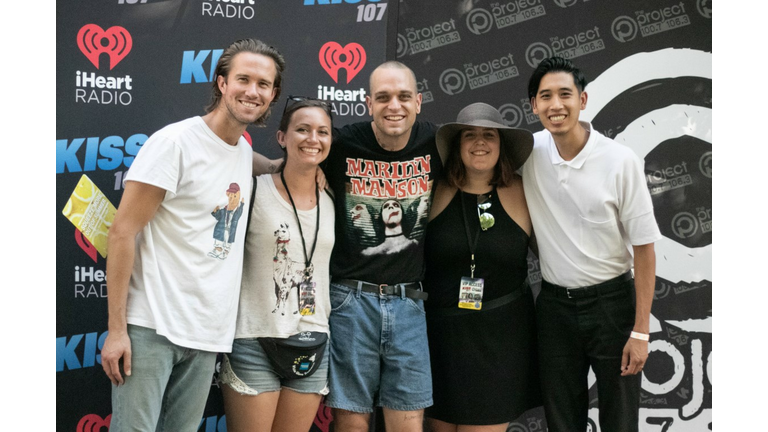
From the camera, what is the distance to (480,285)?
281 cm

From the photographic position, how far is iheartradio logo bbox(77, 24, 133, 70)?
11.0 feet

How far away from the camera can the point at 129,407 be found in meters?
2.28

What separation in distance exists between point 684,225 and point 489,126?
67.1 inches

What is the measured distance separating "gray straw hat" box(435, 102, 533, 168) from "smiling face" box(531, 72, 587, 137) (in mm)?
158

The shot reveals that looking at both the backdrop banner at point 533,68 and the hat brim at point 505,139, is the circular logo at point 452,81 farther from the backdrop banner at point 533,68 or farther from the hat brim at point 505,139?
the hat brim at point 505,139

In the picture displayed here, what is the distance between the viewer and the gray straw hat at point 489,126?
2.88 m

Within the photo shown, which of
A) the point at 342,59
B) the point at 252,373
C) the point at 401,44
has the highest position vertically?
the point at 401,44

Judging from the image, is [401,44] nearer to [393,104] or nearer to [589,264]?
[393,104]

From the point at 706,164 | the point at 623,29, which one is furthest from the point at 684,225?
the point at 623,29

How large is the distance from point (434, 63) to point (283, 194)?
151 centimetres

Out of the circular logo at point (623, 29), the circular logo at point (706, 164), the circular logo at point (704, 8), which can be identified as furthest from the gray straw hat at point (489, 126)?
the circular logo at point (704, 8)

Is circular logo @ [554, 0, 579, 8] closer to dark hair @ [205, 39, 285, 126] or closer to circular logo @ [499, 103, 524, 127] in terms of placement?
circular logo @ [499, 103, 524, 127]

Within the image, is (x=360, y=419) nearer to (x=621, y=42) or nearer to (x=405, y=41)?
(x=405, y=41)

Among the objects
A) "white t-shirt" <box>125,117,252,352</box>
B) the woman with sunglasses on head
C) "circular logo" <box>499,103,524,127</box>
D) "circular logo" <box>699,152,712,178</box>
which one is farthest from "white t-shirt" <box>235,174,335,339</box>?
"circular logo" <box>699,152,712,178</box>
